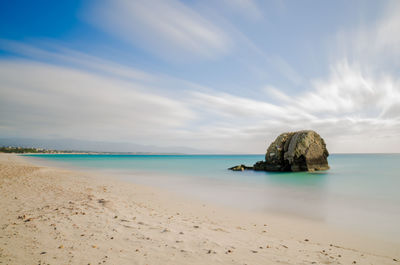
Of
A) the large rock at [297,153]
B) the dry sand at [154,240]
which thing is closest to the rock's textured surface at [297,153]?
the large rock at [297,153]

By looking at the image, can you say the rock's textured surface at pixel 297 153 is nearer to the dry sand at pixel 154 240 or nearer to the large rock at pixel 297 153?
the large rock at pixel 297 153

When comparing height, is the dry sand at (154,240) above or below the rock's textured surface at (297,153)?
below

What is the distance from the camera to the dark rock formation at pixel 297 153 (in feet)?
112

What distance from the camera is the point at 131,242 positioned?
5.46 metres

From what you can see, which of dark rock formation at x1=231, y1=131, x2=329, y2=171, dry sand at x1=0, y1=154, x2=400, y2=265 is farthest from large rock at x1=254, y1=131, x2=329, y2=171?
dry sand at x1=0, y1=154, x2=400, y2=265

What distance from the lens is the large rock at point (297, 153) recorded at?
3409cm

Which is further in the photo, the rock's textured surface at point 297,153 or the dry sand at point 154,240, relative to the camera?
the rock's textured surface at point 297,153

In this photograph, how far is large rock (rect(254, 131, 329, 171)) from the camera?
34094 millimetres

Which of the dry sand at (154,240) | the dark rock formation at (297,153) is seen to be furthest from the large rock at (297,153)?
the dry sand at (154,240)

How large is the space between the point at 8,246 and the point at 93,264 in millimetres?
2337

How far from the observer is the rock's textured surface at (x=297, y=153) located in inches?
1342

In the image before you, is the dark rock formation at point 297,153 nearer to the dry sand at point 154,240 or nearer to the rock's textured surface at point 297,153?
the rock's textured surface at point 297,153

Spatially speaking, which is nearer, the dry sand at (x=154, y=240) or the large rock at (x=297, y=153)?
the dry sand at (x=154, y=240)

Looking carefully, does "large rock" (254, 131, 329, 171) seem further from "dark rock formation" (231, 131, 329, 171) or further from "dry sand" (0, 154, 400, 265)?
"dry sand" (0, 154, 400, 265)
